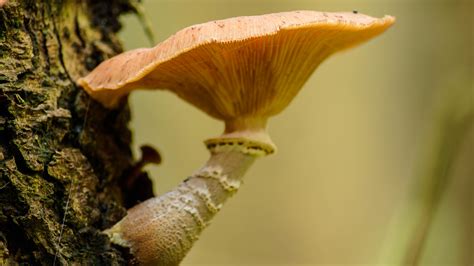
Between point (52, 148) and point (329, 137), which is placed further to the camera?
point (329, 137)

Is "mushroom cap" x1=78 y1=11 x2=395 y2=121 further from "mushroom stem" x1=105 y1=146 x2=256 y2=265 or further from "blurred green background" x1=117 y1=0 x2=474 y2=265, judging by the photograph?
"blurred green background" x1=117 y1=0 x2=474 y2=265

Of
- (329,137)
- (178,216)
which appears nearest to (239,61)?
(178,216)

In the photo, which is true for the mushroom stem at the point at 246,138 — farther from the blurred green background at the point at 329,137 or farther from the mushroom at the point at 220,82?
the blurred green background at the point at 329,137

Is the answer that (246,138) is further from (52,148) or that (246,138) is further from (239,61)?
(52,148)

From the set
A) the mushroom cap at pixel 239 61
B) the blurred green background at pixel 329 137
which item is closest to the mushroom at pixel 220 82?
the mushroom cap at pixel 239 61

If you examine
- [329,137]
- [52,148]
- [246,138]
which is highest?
[329,137]

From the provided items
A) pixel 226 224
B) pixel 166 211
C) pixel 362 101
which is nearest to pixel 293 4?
pixel 362 101

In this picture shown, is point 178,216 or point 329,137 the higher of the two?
point 329,137
